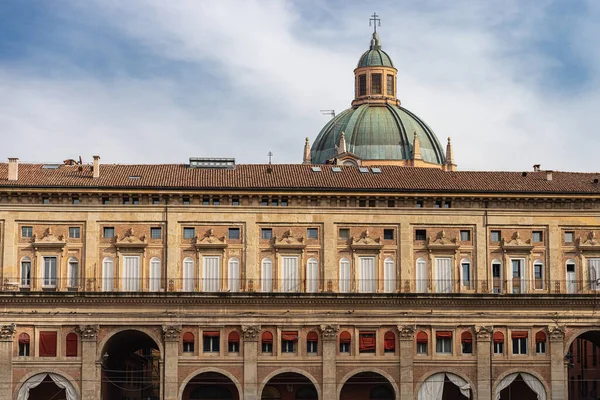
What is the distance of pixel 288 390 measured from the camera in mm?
83312

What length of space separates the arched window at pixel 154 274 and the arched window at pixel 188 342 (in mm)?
3226

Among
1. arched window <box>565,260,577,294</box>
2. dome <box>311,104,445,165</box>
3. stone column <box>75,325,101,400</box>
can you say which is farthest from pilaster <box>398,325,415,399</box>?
dome <box>311,104,445,165</box>

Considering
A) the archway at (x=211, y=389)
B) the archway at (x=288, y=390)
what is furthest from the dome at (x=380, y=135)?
the archway at (x=211, y=389)

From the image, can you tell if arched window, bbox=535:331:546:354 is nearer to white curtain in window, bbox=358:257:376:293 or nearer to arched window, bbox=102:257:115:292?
white curtain in window, bbox=358:257:376:293

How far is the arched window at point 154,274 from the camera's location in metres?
81.8

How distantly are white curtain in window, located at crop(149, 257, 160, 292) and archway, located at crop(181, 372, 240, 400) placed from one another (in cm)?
583

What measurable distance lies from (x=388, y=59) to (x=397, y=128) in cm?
873

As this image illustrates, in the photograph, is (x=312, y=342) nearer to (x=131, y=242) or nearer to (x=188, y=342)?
(x=188, y=342)

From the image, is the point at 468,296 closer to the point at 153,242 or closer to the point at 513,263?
the point at 513,263

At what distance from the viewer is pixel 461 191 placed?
83250 mm

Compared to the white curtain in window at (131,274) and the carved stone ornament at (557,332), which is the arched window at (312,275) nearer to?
the white curtain in window at (131,274)

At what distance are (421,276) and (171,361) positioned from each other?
1542cm

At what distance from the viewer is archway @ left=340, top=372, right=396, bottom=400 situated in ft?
270


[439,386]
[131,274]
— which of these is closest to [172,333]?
[131,274]
